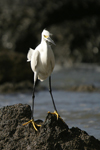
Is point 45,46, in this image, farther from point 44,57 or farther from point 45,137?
point 45,137

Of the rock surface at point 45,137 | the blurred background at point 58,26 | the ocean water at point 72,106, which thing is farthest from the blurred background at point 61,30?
the rock surface at point 45,137

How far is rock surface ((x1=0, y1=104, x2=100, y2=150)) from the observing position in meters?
3.59

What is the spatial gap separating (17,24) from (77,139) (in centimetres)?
1956

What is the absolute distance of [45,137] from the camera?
361cm

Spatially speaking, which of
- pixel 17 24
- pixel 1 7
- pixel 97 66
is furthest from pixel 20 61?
pixel 1 7

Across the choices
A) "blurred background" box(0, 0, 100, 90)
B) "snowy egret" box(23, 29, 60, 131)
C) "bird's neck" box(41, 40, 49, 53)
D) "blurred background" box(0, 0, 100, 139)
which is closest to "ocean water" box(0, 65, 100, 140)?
"snowy egret" box(23, 29, 60, 131)

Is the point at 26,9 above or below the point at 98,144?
above

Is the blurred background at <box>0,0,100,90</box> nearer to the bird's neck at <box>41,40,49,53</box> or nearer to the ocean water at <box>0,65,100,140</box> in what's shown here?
the ocean water at <box>0,65,100,140</box>

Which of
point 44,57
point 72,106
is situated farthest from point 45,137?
point 72,106

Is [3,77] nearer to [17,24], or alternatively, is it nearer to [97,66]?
[97,66]

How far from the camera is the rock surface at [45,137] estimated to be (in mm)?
3594

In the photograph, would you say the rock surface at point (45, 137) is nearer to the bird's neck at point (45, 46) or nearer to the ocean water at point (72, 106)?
the bird's neck at point (45, 46)

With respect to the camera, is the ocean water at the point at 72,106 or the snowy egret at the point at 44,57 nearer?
the snowy egret at the point at 44,57

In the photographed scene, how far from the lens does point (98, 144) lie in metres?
3.78
